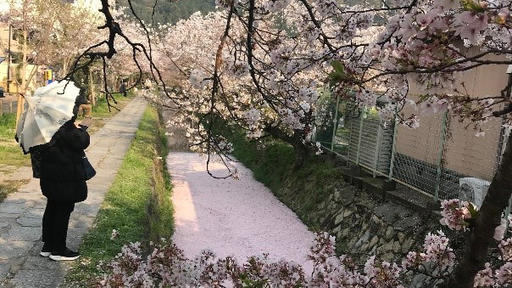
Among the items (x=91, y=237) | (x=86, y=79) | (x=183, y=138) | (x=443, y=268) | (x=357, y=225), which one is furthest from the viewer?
(x=86, y=79)

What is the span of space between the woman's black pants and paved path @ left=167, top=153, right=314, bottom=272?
14.9ft

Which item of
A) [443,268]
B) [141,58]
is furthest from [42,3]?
[141,58]

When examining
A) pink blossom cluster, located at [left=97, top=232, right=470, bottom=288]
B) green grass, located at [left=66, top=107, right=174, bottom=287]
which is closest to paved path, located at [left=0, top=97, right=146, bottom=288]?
green grass, located at [left=66, top=107, right=174, bottom=287]

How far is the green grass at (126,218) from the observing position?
16.9 feet

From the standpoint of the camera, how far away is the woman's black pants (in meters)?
4.98

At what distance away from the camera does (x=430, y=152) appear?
8953 mm

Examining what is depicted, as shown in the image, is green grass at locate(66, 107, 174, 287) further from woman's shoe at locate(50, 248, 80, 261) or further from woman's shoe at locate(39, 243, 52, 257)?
woman's shoe at locate(39, 243, 52, 257)

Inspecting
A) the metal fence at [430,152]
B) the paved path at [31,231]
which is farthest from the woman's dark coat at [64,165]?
the metal fence at [430,152]

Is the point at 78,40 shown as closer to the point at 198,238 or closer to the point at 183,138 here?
the point at 183,138

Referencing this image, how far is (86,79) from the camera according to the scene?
102ft

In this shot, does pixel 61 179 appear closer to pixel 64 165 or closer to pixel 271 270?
pixel 64 165

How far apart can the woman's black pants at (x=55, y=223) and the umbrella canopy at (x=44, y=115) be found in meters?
0.67

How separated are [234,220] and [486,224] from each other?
37.1 ft

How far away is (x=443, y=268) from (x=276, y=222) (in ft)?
33.2
